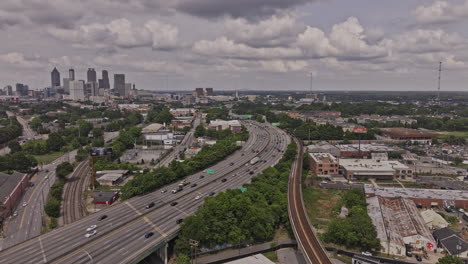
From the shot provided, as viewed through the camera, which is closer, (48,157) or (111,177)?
(111,177)

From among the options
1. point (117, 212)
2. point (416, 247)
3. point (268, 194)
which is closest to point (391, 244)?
point (416, 247)

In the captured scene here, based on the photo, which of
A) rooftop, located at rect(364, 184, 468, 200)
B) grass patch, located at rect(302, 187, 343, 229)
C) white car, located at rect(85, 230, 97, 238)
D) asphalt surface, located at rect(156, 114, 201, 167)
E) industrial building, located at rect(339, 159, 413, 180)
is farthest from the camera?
asphalt surface, located at rect(156, 114, 201, 167)

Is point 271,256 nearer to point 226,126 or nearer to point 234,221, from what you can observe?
point 234,221

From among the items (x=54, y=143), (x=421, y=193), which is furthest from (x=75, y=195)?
(x=421, y=193)

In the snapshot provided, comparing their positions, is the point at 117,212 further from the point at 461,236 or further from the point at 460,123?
the point at 460,123

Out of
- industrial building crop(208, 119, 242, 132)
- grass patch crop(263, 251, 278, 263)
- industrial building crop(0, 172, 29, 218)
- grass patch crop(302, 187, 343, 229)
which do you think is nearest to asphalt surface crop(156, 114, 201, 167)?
industrial building crop(208, 119, 242, 132)

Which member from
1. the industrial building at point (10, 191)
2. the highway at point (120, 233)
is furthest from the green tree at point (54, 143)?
the highway at point (120, 233)

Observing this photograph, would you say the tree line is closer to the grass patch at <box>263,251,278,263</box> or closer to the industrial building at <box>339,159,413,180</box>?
the grass patch at <box>263,251,278,263</box>

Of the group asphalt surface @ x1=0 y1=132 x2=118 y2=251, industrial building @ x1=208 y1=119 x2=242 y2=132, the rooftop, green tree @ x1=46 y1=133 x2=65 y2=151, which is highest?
industrial building @ x1=208 y1=119 x2=242 y2=132
